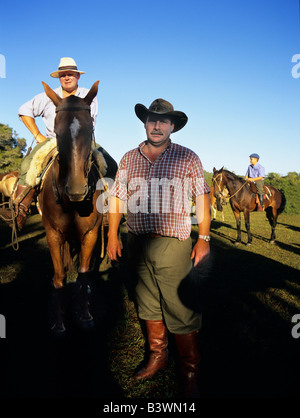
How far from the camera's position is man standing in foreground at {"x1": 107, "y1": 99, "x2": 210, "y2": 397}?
2562mm

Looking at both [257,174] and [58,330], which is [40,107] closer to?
[58,330]

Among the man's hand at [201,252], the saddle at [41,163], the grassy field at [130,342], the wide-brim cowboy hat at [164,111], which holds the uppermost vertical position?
the wide-brim cowboy hat at [164,111]

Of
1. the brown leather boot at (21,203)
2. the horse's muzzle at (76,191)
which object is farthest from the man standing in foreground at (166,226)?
the brown leather boot at (21,203)

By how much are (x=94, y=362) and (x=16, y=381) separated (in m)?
0.83

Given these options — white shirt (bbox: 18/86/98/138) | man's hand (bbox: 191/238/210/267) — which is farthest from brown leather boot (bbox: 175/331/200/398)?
white shirt (bbox: 18/86/98/138)

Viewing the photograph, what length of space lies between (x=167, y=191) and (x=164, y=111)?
858mm

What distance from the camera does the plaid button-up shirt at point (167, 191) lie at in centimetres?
257

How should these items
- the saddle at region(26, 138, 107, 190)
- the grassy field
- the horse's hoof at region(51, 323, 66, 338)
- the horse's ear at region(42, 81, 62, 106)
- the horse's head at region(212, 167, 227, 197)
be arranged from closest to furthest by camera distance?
the grassy field → the horse's ear at region(42, 81, 62, 106) → the horse's hoof at region(51, 323, 66, 338) → the saddle at region(26, 138, 107, 190) → the horse's head at region(212, 167, 227, 197)

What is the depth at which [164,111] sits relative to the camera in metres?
2.67

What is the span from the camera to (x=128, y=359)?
3.09 metres

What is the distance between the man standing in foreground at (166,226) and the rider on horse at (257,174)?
9.64 metres

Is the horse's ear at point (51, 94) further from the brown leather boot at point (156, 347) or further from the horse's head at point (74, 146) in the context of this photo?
the brown leather boot at point (156, 347)

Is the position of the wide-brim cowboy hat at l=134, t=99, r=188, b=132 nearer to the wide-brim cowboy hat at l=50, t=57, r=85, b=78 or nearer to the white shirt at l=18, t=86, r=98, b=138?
the wide-brim cowboy hat at l=50, t=57, r=85, b=78

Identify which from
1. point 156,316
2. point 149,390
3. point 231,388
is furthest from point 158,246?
point 231,388
